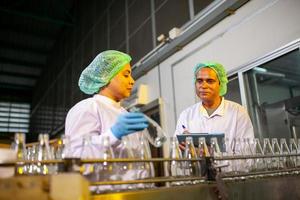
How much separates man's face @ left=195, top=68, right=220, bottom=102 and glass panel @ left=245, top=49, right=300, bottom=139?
1.63ft

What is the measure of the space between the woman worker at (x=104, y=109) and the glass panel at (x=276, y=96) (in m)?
1.23

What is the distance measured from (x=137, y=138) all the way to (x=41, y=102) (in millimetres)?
8528

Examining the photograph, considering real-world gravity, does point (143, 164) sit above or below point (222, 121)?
below

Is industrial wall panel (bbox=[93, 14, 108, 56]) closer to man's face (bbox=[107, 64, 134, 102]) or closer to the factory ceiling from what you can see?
the factory ceiling

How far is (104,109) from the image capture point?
114 centimetres

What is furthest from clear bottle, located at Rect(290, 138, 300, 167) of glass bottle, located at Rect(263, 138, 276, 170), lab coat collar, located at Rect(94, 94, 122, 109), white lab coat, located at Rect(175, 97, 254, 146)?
lab coat collar, located at Rect(94, 94, 122, 109)

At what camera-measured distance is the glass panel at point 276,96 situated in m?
1.93

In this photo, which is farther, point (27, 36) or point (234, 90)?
point (27, 36)

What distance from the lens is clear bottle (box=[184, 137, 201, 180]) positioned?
3.19ft

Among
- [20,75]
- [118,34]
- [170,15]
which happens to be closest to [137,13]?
[118,34]

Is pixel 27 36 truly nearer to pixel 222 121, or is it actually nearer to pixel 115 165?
pixel 222 121

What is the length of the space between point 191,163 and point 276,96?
135 centimetres

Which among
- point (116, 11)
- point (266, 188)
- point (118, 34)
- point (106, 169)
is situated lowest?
point (266, 188)

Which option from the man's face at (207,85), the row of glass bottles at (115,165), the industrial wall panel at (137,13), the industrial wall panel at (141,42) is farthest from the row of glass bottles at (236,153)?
the industrial wall panel at (137,13)
